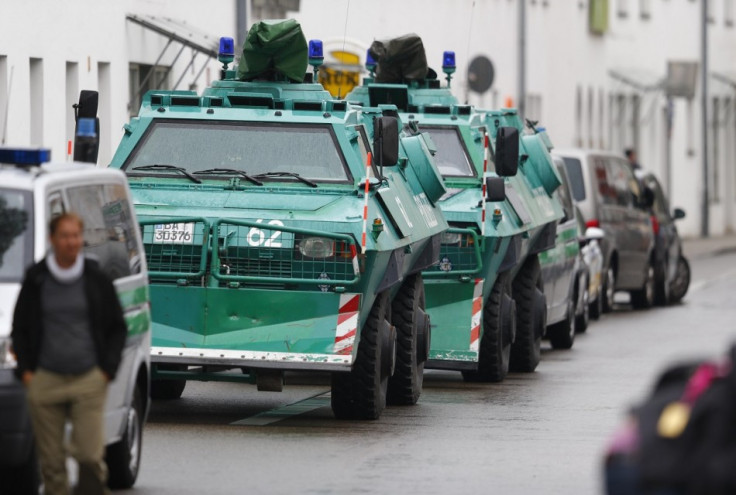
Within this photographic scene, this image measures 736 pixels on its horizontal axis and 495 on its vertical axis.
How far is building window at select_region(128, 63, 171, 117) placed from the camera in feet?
92.6

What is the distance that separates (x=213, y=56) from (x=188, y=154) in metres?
13.4

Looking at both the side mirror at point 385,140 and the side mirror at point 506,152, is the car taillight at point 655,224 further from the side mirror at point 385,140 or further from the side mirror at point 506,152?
the side mirror at point 385,140

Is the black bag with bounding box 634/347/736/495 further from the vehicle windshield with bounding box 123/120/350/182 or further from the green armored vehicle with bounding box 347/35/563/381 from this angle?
the green armored vehicle with bounding box 347/35/563/381

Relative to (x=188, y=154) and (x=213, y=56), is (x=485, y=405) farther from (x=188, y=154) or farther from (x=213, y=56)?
(x=213, y=56)

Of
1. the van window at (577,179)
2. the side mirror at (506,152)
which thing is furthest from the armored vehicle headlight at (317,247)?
the van window at (577,179)

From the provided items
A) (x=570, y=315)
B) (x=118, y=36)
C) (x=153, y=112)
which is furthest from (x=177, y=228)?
(x=118, y=36)

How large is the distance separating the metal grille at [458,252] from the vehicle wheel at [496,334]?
26.3 inches

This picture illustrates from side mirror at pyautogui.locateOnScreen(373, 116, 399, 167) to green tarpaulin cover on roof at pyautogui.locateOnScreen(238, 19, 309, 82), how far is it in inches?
52.2

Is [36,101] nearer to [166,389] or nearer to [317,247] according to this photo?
[166,389]

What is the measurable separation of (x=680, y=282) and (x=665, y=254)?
1280 millimetres

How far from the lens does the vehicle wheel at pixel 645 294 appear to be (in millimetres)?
28625

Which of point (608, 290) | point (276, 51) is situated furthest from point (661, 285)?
point (276, 51)

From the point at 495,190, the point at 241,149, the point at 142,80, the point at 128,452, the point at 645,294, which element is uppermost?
the point at 142,80

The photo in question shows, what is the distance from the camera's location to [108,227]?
10.6 meters
